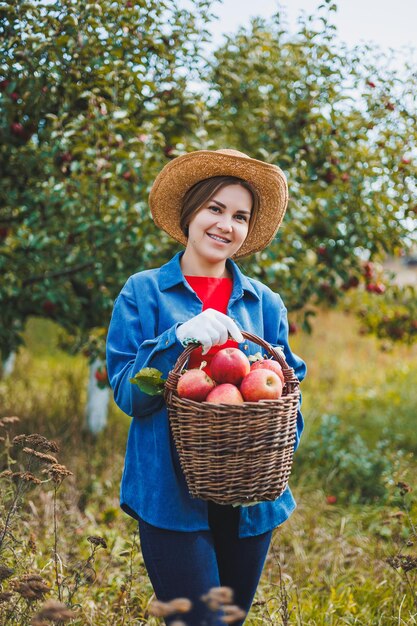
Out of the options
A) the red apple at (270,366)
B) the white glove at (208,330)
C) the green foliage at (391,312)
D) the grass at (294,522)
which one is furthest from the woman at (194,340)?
the green foliage at (391,312)

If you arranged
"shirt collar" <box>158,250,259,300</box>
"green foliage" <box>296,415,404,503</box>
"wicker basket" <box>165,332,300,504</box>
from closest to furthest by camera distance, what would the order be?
1. "wicker basket" <box>165,332,300,504</box>
2. "shirt collar" <box>158,250,259,300</box>
3. "green foliage" <box>296,415,404,503</box>

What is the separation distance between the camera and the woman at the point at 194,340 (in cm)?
Answer: 172

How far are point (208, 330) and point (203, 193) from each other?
542mm

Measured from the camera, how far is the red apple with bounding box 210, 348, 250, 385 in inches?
64.9

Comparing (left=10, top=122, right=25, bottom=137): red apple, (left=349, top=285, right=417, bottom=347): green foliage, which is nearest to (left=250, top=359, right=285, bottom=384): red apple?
(left=10, top=122, right=25, bottom=137): red apple

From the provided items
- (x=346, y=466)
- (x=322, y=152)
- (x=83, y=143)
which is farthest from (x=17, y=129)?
(x=346, y=466)

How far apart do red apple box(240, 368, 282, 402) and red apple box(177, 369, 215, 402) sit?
0.29 feet

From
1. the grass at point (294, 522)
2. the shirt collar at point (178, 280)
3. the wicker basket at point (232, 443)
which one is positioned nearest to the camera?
the wicker basket at point (232, 443)

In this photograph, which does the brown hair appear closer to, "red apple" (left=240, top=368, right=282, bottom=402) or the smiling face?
the smiling face

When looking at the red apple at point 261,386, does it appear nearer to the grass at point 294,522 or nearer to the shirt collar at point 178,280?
the shirt collar at point 178,280

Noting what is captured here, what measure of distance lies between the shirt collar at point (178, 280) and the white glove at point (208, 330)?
267 millimetres

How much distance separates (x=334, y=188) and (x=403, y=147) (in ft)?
1.41

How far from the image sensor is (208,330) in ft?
5.30

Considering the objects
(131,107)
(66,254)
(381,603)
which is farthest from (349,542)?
(131,107)
